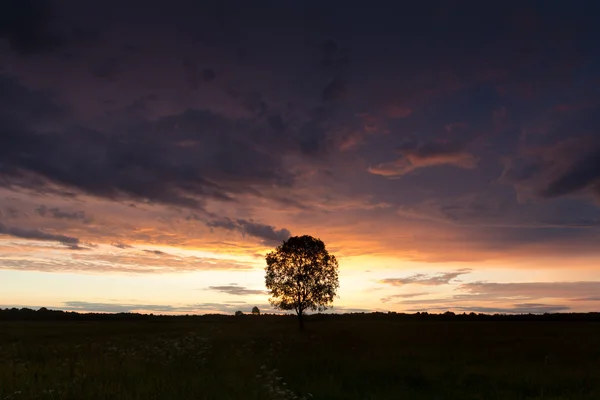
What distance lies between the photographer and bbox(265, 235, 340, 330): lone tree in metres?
63.5

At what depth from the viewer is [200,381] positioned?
1370cm

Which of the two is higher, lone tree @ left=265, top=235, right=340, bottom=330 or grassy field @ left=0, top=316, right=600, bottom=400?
lone tree @ left=265, top=235, right=340, bottom=330

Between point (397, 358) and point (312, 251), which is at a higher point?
point (312, 251)

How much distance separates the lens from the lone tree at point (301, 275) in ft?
208

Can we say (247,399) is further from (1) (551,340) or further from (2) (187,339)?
(1) (551,340)

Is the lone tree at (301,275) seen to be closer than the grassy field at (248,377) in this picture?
No

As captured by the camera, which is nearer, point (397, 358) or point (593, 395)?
point (593, 395)

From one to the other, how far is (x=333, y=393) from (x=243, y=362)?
4604 millimetres

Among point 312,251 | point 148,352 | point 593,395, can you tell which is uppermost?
point 312,251

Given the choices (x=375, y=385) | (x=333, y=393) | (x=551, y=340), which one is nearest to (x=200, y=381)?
(x=333, y=393)

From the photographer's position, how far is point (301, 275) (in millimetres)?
63344

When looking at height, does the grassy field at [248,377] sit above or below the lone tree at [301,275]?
below

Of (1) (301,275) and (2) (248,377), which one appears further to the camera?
(1) (301,275)

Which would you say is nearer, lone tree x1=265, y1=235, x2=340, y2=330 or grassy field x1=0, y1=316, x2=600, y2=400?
grassy field x1=0, y1=316, x2=600, y2=400
